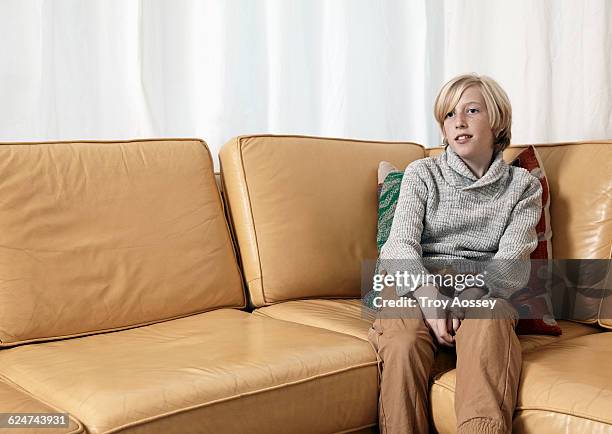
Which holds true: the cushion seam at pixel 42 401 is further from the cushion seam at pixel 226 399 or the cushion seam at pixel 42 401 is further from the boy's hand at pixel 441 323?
the boy's hand at pixel 441 323

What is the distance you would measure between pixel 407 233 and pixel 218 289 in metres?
0.52

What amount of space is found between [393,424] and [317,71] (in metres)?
1.48

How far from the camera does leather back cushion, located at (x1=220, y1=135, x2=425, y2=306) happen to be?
2.11m

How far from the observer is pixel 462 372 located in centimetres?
156

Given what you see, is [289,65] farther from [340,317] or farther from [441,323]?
[441,323]

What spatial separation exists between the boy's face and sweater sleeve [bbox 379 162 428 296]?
13 centimetres

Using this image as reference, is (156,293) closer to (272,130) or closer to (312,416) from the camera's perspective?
(312,416)

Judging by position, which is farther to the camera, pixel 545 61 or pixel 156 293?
pixel 545 61

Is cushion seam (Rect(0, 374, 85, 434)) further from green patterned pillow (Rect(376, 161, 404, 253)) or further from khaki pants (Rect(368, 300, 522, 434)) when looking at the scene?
green patterned pillow (Rect(376, 161, 404, 253))

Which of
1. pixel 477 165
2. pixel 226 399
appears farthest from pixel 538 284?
pixel 226 399

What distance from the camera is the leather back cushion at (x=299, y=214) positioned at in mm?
2107

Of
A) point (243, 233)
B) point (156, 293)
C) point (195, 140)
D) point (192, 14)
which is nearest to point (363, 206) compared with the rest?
point (243, 233)

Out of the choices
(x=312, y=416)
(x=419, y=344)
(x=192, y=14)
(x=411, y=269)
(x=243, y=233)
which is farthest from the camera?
(x=192, y=14)

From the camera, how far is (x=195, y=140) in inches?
85.0
